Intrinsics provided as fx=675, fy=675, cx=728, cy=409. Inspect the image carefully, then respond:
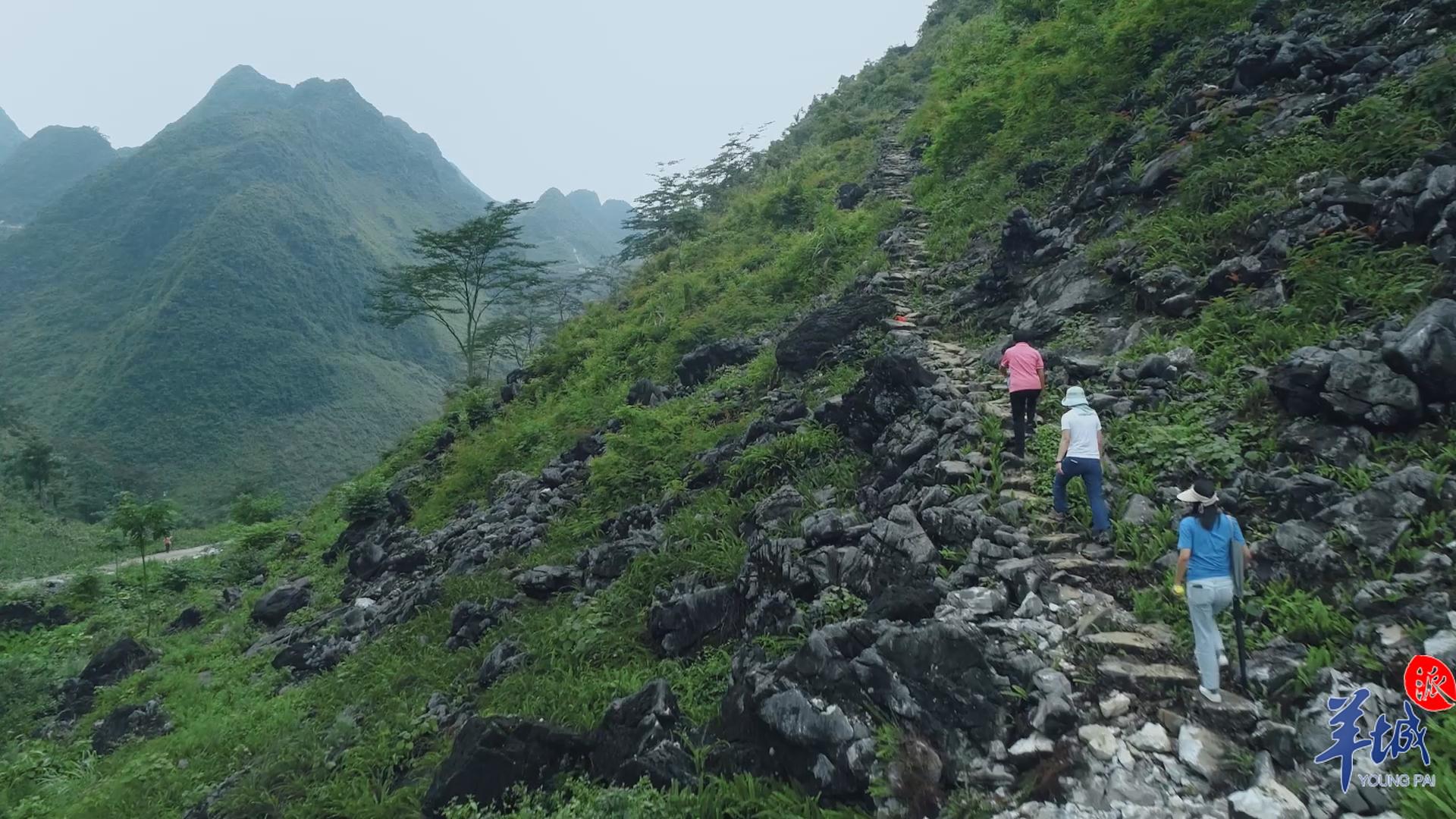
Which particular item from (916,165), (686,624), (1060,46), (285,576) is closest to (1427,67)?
(1060,46)

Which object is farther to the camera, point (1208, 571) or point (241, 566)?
point (241, 566)

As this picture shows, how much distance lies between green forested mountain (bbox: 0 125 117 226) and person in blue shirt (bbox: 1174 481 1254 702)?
154 metres

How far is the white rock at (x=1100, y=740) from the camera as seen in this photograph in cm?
402

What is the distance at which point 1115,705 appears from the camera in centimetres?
433

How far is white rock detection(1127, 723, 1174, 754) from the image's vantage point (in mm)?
3992

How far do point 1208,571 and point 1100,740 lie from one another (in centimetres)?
137

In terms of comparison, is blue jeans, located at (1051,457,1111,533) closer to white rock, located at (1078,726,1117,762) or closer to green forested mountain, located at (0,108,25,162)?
white rock, located at (1078,726,1117,762)

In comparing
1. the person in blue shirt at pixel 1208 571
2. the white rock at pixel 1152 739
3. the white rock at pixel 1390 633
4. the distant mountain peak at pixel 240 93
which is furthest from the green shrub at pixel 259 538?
the distant mountain peak at pixel 240 93

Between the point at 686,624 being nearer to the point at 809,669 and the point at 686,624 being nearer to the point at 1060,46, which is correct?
the point at 809,669

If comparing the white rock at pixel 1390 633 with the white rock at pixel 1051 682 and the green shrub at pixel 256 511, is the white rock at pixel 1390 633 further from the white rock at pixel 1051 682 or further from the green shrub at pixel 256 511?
the green shrub at pixel 256 511

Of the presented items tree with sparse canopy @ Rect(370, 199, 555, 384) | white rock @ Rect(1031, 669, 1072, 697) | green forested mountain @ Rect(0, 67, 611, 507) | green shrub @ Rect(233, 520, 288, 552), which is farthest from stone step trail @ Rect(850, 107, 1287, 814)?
green forested mountain @ Rect(0, 67, 611, 507)

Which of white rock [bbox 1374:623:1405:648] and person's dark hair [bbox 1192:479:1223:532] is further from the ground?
person's dark hair [bbox 1192:479:1223:532]

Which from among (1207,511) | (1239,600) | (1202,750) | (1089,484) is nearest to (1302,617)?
(1239,600)

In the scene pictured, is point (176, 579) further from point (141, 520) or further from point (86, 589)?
point (141, 520)
